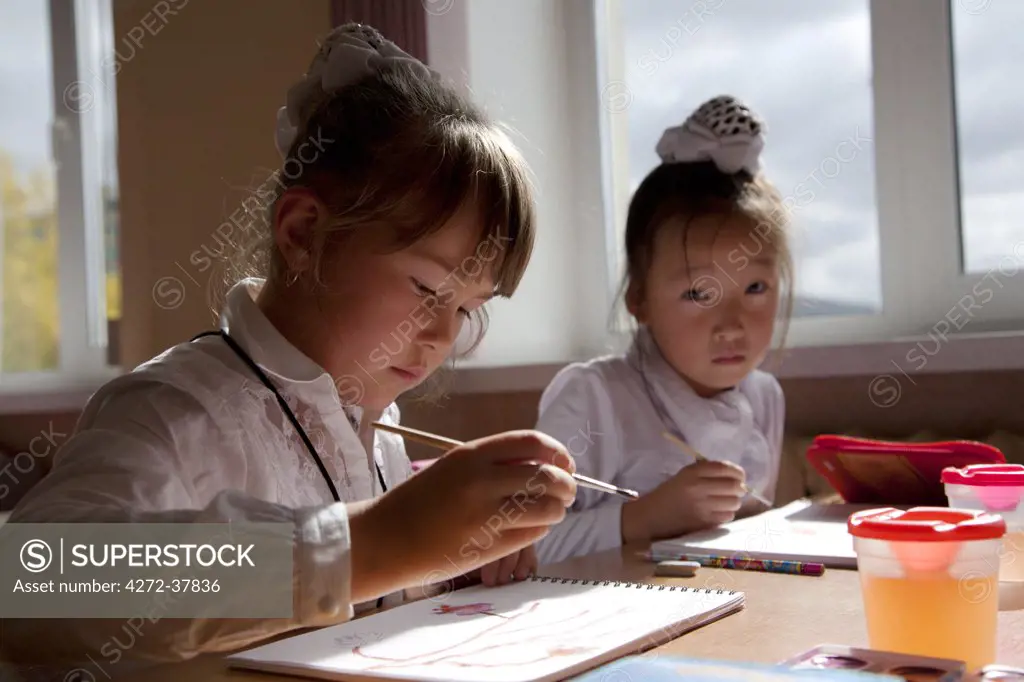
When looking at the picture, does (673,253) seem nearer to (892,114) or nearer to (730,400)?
(730,400)

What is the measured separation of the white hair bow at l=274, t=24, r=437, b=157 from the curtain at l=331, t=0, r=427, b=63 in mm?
1262

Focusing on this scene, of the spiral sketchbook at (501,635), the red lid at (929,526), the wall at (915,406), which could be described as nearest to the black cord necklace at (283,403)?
the spiral sketchbook at (501,635)

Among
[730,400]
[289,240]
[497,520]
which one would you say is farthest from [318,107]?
[730,400]

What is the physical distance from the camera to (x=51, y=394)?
320cm

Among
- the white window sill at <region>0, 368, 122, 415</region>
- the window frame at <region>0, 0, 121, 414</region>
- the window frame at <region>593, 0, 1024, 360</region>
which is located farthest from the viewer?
the window frame at <region>0, 0, 121, 414</region>

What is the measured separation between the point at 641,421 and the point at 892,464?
1.68 feet

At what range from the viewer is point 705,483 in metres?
1.35

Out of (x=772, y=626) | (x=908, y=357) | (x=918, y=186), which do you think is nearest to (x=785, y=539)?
(x=772, y=626)

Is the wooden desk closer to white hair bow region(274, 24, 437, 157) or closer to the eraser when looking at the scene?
the eraser

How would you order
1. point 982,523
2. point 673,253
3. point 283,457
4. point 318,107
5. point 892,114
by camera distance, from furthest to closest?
1. point 892,114
2. point 673,253
3. point 318,107
4. point 283,457
5. point 982,523

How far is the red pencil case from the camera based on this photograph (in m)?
1.38

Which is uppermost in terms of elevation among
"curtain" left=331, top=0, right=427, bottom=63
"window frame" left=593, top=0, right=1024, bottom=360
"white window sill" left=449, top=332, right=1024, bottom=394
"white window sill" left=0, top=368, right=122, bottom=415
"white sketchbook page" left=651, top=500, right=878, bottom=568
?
"curtain" left=331, top=0, right=427, bottom=63

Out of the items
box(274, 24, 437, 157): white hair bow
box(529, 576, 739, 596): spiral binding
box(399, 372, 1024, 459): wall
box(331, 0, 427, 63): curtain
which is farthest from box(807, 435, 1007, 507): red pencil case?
box(331, 0, 427, 63): curtain

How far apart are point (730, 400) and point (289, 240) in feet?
3.35
